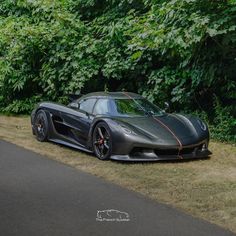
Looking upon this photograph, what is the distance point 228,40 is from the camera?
9.84 m

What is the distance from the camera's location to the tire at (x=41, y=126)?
996cm

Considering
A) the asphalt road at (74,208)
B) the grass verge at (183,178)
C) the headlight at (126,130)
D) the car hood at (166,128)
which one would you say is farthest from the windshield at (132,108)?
the asphalt road at (74,208)

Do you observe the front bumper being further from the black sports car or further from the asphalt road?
the asphalt road

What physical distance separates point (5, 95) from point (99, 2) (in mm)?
4343

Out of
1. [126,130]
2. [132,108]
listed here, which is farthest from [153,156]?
[132,108]

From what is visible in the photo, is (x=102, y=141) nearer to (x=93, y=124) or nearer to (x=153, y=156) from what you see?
(x=93, y=124)

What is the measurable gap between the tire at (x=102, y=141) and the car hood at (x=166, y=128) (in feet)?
0.96

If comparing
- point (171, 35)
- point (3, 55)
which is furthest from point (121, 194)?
point (3, 55)

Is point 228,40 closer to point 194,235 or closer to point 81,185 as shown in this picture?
point 81,185

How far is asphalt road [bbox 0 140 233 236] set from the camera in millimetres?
4738

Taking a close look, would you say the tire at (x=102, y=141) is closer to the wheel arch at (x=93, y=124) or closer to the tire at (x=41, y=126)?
the wheel arch at (x=93, y=124)

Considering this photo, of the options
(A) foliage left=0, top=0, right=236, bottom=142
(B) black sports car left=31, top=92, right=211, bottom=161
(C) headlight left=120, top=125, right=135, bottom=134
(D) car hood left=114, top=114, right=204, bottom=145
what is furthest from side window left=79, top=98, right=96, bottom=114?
(A) foliage left=0, top=0, right=236, bottom=142

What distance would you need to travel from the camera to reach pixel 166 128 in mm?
8359

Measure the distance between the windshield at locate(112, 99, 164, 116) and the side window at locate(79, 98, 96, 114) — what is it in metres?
0.43
